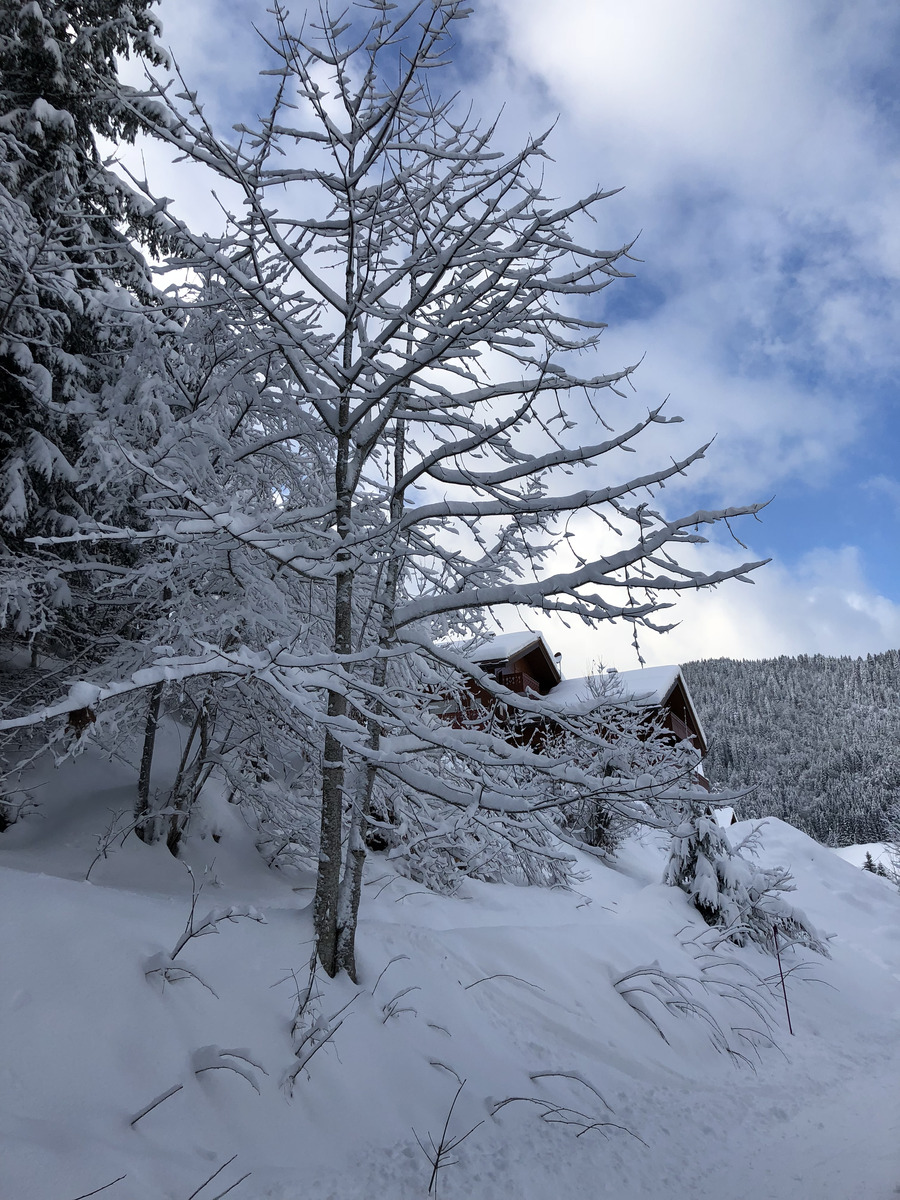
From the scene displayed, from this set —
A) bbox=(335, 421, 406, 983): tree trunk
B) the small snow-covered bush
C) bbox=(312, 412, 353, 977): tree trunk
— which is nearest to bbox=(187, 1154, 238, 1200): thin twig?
bbox=(312, 412, 353, 977): tree trunk

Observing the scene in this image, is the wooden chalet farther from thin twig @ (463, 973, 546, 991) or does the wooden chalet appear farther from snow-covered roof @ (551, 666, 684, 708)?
thin twig @ (463, 973, 546, 991)

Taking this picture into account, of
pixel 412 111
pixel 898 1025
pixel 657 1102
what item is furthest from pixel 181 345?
pixel 898 1025

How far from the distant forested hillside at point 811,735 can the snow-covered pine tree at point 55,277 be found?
35991mm

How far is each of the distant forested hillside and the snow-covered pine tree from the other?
35991mm

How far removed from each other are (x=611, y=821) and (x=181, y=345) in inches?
548

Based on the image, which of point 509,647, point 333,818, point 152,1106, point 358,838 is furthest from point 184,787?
point 509,647

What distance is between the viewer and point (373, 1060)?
Answer: 4.11 metres

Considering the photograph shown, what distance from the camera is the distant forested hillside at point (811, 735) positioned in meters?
74.2

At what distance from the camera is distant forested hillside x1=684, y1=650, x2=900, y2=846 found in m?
74.2

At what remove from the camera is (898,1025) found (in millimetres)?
9805

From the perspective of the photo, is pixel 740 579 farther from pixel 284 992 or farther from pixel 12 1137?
pixel 12 1137

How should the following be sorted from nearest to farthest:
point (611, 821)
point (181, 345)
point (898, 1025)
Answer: point (181, 345)
point (898, 1025)
point (611, 821)

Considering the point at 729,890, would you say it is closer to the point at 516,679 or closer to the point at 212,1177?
the point at 212,1177

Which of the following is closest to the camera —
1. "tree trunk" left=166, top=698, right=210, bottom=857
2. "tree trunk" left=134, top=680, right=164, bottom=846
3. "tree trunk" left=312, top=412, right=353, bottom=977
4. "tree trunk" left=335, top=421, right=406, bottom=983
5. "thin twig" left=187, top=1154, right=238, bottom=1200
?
"thin twig" left=187, top=1154, right=238, bottom=1200
